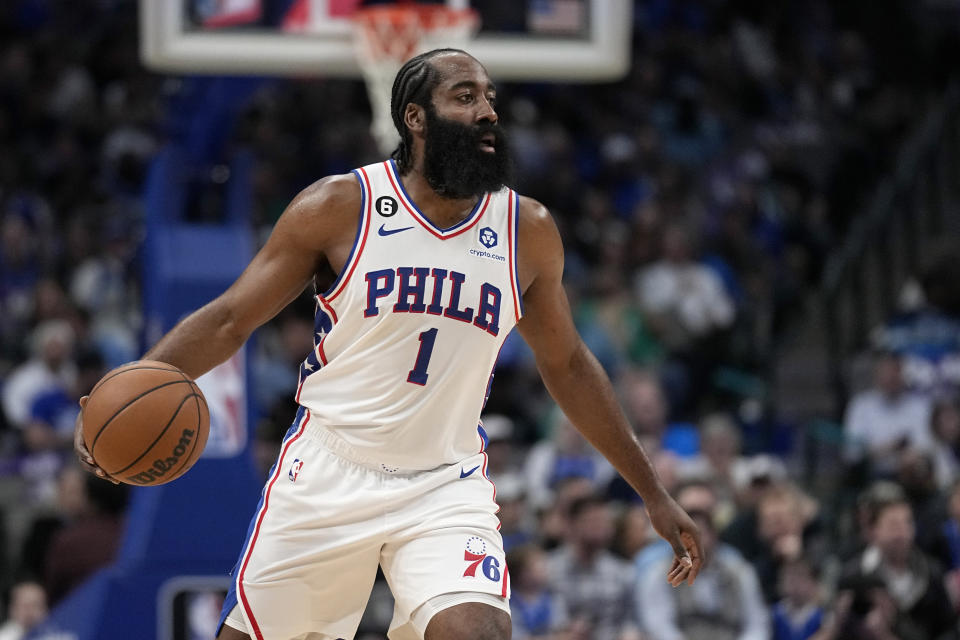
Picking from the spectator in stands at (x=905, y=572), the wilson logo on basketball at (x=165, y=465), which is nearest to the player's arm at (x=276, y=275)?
the wilson logo on basketball at (x=165, y=465)

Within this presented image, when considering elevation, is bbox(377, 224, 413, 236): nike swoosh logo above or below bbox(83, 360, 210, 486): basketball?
above

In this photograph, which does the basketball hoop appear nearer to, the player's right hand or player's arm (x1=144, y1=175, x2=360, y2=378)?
player's arm (x1=144, y1=175, x2=360, y2=378)

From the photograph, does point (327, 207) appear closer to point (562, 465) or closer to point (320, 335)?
point (320, 335)

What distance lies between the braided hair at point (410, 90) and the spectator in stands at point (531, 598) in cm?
391

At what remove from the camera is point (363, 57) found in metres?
8.27

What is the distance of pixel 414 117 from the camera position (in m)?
4.50

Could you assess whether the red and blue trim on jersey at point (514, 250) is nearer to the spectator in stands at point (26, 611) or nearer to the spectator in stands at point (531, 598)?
the spectator in stands at point (531, 598)

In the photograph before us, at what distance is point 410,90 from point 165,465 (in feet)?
4.36

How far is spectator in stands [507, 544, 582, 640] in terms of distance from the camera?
8.03 m

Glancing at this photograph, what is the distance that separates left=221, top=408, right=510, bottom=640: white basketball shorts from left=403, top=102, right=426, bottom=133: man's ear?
97 centimetres

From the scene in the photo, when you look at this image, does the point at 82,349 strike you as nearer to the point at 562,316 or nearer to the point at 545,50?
the point at 545,50

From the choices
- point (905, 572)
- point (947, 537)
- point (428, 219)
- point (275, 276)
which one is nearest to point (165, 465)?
point (275, 276)

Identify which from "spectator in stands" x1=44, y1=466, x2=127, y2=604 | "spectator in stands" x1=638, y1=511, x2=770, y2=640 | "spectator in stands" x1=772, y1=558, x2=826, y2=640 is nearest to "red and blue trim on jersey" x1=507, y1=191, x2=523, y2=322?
"spectator in stands" x1=638, y1=511, x2=770, y2=640

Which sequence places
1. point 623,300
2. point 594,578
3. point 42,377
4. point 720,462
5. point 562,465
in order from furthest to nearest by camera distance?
point 623,300, point 42,377, point 562,465, point 720,462, point 594,578
